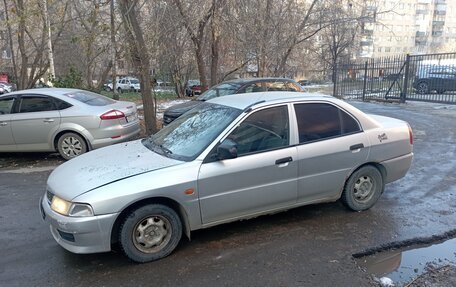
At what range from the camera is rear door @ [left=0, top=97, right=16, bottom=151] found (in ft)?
25.4

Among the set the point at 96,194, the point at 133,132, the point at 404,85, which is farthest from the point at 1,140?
the point at 404,85

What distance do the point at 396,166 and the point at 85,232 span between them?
151 inches

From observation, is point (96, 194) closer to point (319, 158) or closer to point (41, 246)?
point (41, 246)

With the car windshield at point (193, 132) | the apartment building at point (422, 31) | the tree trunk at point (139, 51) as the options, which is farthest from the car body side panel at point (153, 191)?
the apartment building at point (422, 31)

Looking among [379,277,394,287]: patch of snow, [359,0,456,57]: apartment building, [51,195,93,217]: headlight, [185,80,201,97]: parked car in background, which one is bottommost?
[185,80,201,97]: parked car in background

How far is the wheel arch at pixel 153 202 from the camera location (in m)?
3.56


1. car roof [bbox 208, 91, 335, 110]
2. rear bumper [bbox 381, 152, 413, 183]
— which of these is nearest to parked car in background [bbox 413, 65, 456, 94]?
rear bumper [bbox 381, 152, 413, 183]

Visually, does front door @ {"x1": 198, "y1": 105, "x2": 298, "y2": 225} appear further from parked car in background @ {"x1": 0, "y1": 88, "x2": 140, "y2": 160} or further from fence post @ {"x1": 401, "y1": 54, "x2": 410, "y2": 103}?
fence post @ {"x1": 401, "y1": 54, "x2": 410, "y2": 103}

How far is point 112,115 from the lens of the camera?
786cm

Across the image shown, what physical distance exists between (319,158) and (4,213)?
414 centimetres

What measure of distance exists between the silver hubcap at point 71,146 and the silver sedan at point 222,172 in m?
3.52

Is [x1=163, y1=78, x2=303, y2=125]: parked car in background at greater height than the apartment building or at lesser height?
lesser

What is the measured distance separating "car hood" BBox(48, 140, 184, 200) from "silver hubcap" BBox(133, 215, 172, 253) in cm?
49

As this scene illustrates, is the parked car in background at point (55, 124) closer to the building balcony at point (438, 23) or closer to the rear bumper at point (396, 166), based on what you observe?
the rear bumper at point (396, 166)
